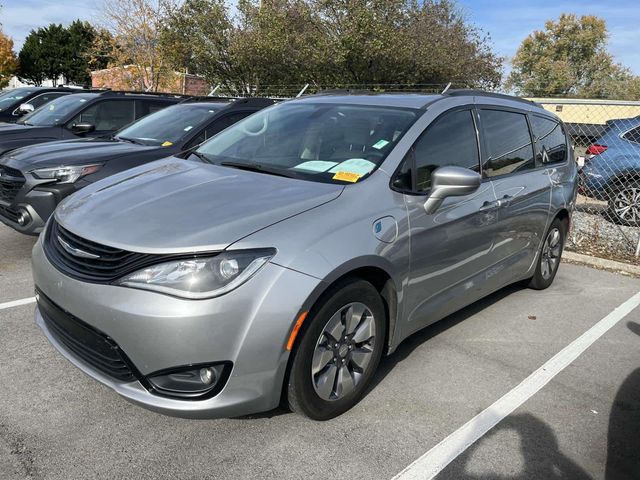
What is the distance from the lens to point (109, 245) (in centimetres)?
250

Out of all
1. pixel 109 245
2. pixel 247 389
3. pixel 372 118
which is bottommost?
pixel 247 389

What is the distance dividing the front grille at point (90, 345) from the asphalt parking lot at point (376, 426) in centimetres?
39

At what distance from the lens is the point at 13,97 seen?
12.3m

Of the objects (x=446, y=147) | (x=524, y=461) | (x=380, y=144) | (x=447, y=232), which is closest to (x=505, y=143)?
(x=446, y=147)

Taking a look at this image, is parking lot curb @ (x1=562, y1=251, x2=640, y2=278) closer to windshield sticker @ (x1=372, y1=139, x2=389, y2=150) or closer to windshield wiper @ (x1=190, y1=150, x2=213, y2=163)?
windshield sticker @ (x1=372, y1=139, x2=389, y2=150)

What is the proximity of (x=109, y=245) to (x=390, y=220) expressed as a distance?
4.73 feet

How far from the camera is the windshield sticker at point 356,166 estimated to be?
3.15 meters

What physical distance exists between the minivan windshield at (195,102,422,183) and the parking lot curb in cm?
398

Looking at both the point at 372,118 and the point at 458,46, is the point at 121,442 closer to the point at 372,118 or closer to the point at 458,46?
the point at 372,118

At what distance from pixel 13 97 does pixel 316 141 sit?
448 inches

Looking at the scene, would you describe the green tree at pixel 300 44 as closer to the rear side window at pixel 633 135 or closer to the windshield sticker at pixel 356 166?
the rear side window at pixel 633 135

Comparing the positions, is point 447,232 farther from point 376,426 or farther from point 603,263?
point 603,263

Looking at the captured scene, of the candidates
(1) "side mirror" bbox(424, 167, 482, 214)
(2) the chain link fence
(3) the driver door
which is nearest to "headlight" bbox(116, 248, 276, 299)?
(3) the driver door

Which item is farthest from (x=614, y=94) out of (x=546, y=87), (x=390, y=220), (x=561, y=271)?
(x=390, y=220)
